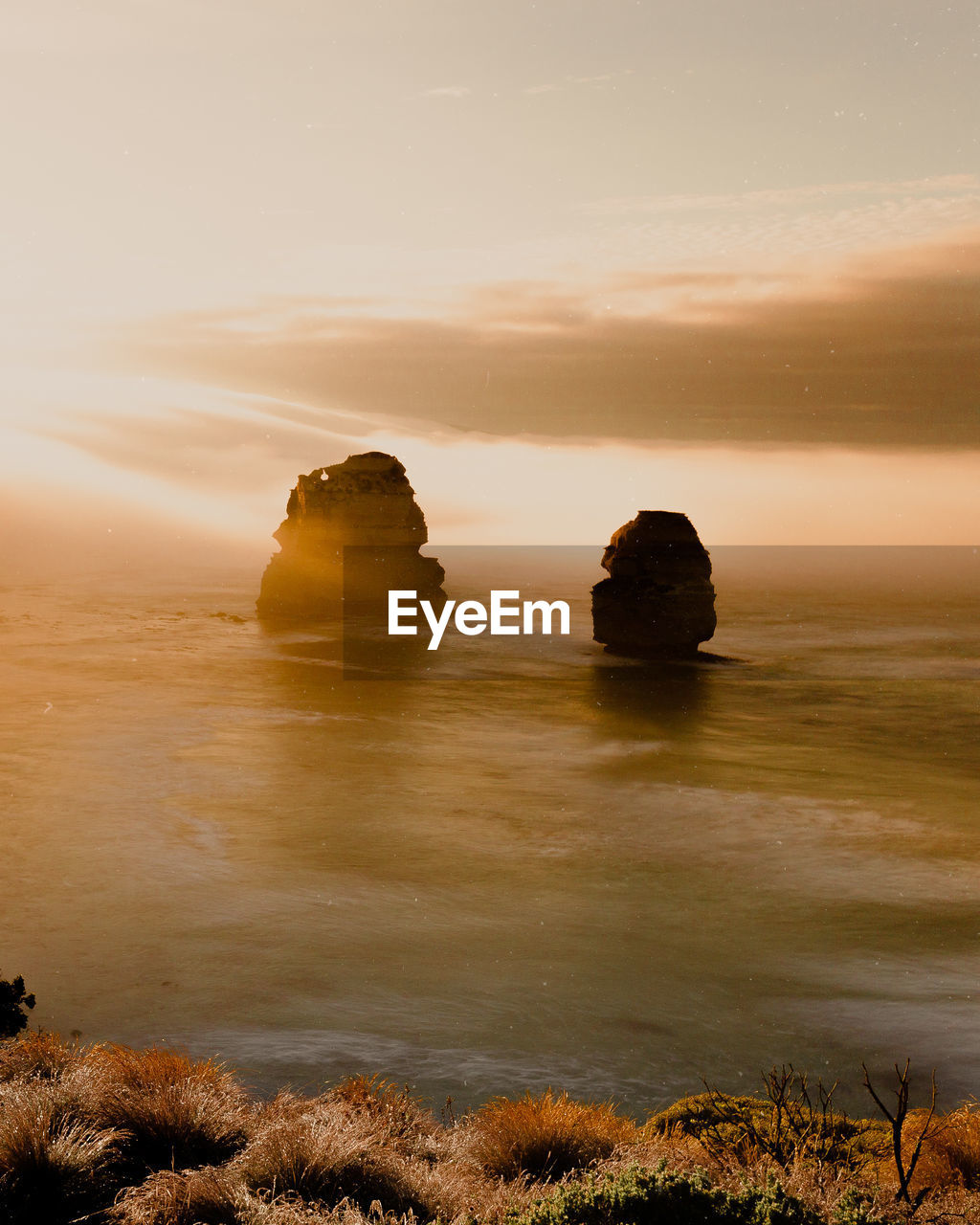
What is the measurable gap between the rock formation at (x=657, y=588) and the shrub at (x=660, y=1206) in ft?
163

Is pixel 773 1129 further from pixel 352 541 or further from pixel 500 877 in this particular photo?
pixel 352 541

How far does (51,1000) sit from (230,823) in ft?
38.1

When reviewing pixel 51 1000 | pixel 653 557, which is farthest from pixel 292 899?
pixel 653 557

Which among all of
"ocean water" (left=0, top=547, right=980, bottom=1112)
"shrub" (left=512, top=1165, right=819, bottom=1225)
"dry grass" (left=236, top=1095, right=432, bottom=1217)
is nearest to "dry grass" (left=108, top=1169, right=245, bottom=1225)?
"dry grass" (left=236, top=1095, right=432, bottom=1217)

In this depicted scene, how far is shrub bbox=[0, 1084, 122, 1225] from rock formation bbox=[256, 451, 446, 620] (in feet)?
218

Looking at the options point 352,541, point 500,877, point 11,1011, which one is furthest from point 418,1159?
point 352,541

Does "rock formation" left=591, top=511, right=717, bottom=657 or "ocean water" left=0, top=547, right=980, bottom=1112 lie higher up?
"rock formation" left=591, top=511, right=717, bottom=657

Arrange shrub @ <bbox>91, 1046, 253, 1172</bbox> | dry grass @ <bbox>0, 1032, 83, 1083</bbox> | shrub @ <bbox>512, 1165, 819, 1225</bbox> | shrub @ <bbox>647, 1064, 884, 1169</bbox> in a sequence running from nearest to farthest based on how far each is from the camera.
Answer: shrub @ <bbox>512, 1165, 819, 1225</bbox>, shrub @ <bbox>91, 1046, 253, 1172</bbox>, shrub @ <bbox>647, 1064, 884, 1169</bbox>, dry grass @ <bbox>0, 1032, 83, 1083</bbox>

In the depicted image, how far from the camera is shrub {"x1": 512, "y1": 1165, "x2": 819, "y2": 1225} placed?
6.54 meters

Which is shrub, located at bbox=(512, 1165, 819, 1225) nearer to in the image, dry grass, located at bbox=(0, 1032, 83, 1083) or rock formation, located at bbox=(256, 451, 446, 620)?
dry grass, located at bbox=(0, 1032, 83, 1083)

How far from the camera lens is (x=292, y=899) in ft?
66.7

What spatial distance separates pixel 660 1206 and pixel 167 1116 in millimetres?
3800

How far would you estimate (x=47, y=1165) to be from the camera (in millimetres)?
7164

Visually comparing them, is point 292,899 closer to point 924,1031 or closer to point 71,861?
point 71,861
